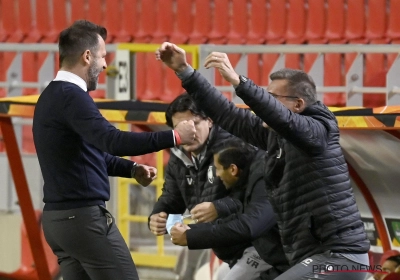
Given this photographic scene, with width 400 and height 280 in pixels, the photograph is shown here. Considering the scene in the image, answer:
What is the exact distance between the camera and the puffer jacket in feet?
11.9

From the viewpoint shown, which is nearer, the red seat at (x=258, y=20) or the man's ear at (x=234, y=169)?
the man's ear at (x=234, y=169)

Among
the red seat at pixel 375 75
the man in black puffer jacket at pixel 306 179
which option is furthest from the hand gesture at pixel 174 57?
the red seat at pixel 375 75

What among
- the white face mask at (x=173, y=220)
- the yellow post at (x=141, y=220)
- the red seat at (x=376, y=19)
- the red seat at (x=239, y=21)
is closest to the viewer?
the white face mask at (x=173, y=220)

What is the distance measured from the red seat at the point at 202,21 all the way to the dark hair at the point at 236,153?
13.3ft

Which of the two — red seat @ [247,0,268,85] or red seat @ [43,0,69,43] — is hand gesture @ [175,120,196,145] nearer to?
red seat @ [247,0,268,85]

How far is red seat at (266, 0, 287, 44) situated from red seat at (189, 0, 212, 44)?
604 mm

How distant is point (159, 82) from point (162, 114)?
3254 mm

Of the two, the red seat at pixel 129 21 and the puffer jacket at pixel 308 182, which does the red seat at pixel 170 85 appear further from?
the puffer jacket at pixel 308 182

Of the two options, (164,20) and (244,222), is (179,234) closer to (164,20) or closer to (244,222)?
(244,222)

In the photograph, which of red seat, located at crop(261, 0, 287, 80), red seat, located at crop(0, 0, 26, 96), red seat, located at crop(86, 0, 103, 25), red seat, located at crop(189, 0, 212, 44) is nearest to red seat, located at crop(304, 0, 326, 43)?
red seat, located at crop(261, 0, 287, 80)

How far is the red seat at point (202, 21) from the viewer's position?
28.0 ft

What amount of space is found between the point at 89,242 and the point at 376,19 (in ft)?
14.0

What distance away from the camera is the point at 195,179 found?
472 centimetres

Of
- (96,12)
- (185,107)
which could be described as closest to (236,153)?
(185,107)
